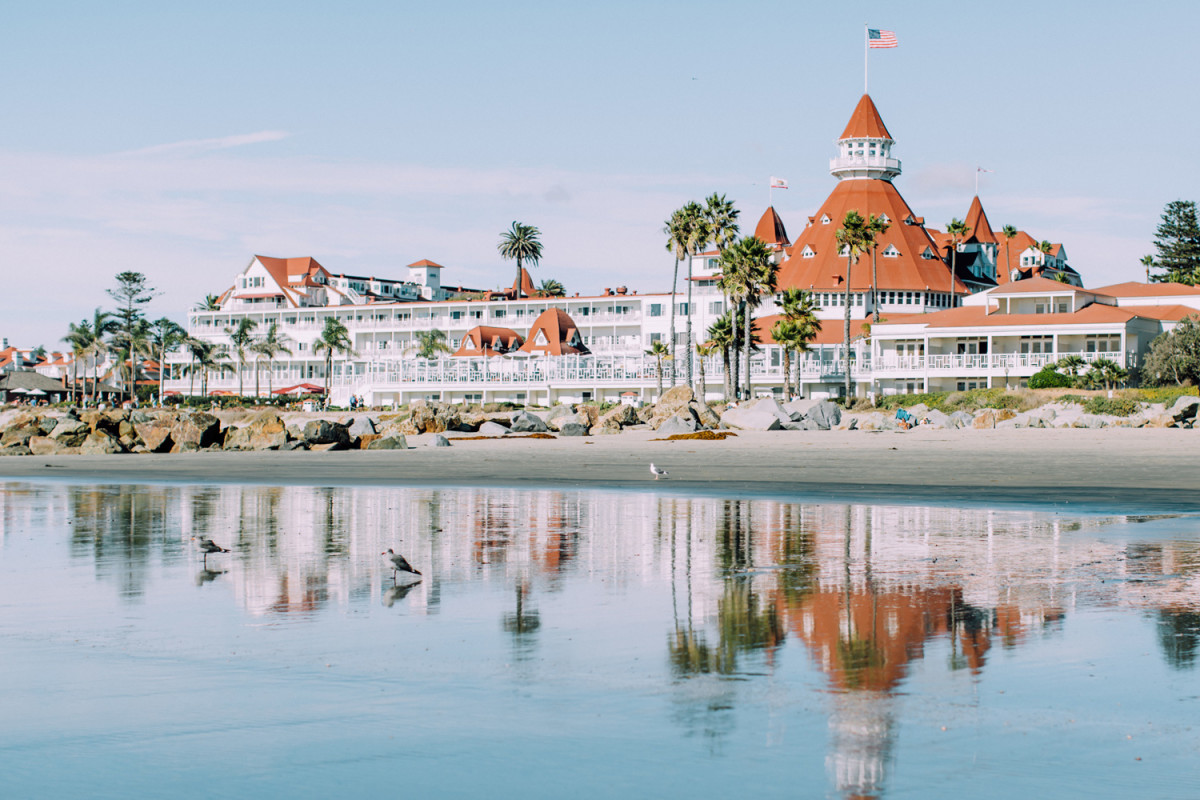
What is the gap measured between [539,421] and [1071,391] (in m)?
31.7

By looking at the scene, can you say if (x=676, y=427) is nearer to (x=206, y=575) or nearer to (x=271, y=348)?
(x=206, y=575)

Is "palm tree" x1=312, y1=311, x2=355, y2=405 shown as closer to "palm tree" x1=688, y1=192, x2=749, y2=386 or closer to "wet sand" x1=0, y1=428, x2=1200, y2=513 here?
"palm tree" x1=688, y1=192, x2=749, y2=386

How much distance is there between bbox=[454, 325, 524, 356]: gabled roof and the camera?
351 ft

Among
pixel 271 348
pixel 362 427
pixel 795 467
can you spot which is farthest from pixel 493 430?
pixel 271 348

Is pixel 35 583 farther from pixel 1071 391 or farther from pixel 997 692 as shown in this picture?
pixel 1071 391

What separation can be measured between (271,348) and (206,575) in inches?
4531

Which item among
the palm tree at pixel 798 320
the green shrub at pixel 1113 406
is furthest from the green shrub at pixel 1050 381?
the palm tree at pixel 798 320

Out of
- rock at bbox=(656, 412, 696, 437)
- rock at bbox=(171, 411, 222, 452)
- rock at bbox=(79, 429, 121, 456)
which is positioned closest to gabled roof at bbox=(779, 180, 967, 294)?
rock at bbox=(656, 412, 696, 437)

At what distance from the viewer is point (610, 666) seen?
712 cm

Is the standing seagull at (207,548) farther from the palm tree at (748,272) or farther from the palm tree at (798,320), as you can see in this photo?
the palm tree at (798,320)

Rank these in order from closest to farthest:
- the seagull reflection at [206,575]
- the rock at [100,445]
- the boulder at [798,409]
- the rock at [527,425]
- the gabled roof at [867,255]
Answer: the seagull reflection at [206,575] < the rock at [100,445] < the boulder at [798,409] < the rock at [527,425] < the gabled roof at [867,255]

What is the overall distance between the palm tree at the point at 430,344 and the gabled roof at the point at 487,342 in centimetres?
418

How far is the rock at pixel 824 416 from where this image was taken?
49109mm

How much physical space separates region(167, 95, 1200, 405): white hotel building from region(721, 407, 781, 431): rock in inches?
1210
